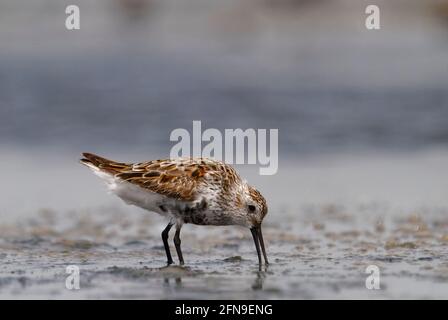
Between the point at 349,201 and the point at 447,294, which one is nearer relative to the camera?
the point at 447,294

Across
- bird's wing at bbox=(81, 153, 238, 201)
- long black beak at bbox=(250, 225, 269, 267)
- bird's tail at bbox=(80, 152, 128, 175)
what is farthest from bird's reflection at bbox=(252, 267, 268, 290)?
bird's tail at bbox=(80, 152, 128, 175)

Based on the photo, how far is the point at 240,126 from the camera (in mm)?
21953

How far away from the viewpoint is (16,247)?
41.5 ft

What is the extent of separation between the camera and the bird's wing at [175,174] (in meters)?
11.8

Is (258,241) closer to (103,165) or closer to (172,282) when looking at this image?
(172,282)

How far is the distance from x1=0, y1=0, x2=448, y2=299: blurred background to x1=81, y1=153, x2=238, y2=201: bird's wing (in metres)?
0.93

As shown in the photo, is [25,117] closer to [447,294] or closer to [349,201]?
[349,201]

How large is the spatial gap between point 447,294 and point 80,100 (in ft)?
50.8

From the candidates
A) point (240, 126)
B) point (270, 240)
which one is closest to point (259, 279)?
point (270, 240)

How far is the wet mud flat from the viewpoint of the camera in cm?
1020

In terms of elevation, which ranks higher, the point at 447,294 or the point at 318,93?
the point at 318,93

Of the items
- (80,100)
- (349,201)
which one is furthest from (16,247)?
(80,100)

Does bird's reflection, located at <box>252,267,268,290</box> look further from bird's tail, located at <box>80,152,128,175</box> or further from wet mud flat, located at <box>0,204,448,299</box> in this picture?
bird's tail, located at <box>80,152,128,175</box>

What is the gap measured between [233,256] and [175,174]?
4.27 ft
